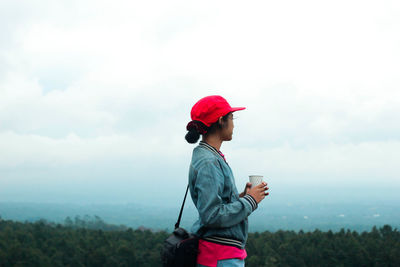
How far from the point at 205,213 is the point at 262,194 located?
0.52 m

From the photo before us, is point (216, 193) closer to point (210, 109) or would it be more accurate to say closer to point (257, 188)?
point (257, 188)

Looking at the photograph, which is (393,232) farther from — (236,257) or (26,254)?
(236,257)

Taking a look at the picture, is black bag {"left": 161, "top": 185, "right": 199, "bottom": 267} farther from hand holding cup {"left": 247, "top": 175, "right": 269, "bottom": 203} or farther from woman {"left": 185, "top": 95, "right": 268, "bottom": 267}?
hand holding cup {"left": 247, "top": 175, "right": 269, "bottom": 203}

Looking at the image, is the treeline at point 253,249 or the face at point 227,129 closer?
the face at point 227,129

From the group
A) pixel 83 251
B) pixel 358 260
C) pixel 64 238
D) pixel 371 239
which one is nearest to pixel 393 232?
pixel 371 239

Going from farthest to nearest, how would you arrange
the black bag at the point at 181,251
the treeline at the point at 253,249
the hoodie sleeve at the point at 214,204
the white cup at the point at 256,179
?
the treeline at the point at 253,249 < the white cup at the point at 256,179 < the black bag at the point at 181,251 < the hoodie sleeve at the point at 214,204

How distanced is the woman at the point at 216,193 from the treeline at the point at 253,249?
34.4m

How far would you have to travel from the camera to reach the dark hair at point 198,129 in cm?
331

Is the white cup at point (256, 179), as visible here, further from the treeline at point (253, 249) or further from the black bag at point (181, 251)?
the treeline at point (253, 249)

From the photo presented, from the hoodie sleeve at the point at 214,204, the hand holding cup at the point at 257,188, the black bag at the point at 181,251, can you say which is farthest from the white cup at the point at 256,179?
the black bag at the point at 181,251

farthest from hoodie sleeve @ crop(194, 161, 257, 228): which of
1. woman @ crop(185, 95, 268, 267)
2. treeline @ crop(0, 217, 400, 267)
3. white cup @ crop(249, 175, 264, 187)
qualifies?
treeline @ crop(0, 217, 400, 267)

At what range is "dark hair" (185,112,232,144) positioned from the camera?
3314mm

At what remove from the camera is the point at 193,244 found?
3.16 m

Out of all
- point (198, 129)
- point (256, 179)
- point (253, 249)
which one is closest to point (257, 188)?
point (256, 179)
